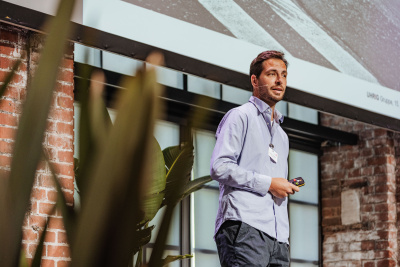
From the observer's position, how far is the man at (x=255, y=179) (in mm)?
2061

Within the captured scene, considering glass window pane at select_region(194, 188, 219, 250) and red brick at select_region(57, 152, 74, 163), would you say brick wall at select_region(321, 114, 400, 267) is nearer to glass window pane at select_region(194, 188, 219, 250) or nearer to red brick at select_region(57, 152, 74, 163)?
glass window pane at select_region(194, 188, 219, 250)

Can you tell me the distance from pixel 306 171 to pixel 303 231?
0.45m

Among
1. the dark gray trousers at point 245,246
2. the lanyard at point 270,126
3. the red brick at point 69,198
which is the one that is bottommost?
the red brick at point 69,198

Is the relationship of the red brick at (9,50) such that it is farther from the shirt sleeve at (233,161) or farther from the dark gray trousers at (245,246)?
the dark gray trousers at (245,246)

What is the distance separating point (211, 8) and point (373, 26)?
156cm

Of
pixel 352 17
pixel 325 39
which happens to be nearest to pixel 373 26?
pixel 352 17

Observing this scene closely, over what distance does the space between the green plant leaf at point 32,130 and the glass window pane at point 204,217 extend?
13.4ft

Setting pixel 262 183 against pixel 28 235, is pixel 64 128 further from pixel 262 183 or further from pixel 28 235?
pixel 28 235

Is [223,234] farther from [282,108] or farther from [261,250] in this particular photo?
[282,108]

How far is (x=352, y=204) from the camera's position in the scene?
5.23m

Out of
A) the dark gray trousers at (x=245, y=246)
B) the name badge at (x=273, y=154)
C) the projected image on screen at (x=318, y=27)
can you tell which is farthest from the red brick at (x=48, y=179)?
the projected image on screen at (x=318, y=27)

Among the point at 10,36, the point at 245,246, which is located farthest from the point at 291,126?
the point at 245,246

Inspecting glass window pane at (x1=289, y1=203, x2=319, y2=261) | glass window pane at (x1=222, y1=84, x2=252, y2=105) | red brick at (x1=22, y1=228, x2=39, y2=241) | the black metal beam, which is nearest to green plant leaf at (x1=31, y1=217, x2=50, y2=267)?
red brick at (x1=22, y1=228, x2=39, y2=241)

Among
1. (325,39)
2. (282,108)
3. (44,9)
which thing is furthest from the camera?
(282,108)
